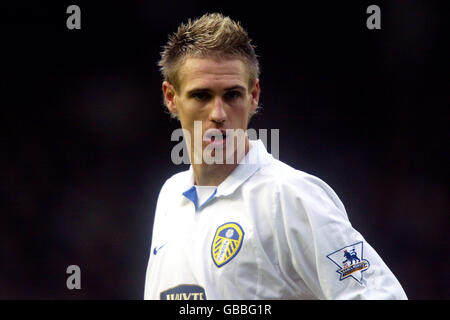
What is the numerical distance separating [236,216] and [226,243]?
0.12 metres

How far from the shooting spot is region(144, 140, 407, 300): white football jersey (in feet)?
6.84

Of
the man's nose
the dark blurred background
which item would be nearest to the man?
the man's nose

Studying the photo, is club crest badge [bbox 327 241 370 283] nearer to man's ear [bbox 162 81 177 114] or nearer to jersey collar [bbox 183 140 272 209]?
jersey collar [bbox 183 140 272 209]

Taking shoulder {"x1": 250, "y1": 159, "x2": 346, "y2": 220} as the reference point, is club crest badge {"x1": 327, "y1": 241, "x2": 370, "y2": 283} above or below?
below

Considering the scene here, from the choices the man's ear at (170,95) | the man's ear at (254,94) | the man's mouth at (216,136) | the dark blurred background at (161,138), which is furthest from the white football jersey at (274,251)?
the dark blurred background at (161,138)

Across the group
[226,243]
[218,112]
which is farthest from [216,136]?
[226,243]

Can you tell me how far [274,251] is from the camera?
216 cm

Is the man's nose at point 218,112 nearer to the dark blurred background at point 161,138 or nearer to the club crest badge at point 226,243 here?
the club crest badge at point 226,243

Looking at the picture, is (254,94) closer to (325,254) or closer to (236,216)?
(236,216)

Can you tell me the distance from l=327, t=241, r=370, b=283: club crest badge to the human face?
599mm

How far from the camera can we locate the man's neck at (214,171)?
246 cm

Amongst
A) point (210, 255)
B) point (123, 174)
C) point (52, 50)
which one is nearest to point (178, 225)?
point (210, 255)

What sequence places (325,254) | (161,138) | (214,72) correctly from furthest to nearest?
(161,138), (214,72), (325,254)
